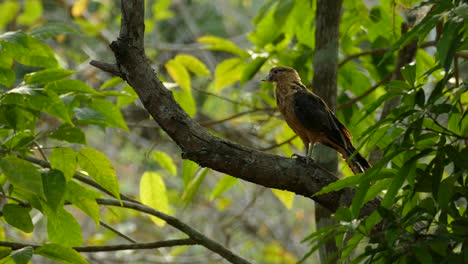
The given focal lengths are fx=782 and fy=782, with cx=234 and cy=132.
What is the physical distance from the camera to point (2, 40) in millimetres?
2666

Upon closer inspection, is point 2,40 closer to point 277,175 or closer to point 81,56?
point 277,175

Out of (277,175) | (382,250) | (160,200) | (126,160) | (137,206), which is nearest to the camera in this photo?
(382,250)

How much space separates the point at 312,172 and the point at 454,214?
654 mm

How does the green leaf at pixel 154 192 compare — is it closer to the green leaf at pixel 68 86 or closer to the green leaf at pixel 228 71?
the green leaf at pixel 228 71

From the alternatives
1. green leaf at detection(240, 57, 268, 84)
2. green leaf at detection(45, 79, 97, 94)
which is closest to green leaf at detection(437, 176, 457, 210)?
green leaf at detection(45, 79, 97, 94)

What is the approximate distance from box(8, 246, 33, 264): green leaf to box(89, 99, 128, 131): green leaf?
649 millimetres

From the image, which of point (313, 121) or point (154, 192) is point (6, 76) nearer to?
point (154, 192)

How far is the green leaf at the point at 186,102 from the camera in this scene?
11.8 ft

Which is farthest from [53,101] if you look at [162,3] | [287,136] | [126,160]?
[126,160]

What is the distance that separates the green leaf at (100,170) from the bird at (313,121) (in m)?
0.81

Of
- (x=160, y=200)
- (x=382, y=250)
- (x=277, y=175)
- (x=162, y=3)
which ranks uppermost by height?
(x=162, y=3)

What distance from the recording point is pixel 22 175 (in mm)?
2244

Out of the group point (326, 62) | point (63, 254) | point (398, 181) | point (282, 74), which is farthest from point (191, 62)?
point (398, 181)

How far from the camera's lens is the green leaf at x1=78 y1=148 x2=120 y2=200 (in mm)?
2678
